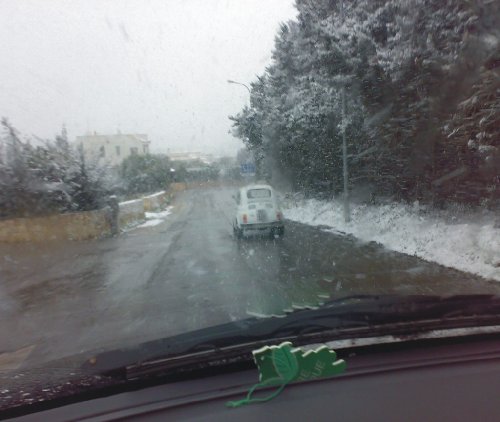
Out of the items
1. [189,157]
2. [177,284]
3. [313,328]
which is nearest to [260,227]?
[177,284]

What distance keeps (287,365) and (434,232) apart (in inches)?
428

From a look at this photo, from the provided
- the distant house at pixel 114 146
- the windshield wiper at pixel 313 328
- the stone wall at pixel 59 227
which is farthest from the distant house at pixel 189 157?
the windshield wiper at pixel 313 328

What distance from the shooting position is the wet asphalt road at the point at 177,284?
5.80m

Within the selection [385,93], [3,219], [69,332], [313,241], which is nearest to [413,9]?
[385,93]

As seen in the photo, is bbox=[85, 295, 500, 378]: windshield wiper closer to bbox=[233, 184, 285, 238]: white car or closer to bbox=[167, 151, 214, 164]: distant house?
bbox=[233, 184, 285, 238]: white car

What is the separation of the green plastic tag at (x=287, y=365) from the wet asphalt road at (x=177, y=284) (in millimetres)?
920

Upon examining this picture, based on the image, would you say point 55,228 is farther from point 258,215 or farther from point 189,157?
point 189,157

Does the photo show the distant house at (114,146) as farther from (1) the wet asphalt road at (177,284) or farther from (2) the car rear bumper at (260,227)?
(2) the car rear bumper at (260,227)

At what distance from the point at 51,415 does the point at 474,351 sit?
2.34 meters

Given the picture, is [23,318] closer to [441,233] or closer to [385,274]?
[385,274]

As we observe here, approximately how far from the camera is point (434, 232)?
39.3ft

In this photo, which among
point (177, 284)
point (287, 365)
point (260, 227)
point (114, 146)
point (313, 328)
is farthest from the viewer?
point (114, 146)

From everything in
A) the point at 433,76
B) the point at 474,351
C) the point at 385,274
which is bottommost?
the point at 385,274

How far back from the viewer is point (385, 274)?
8.66 meters
